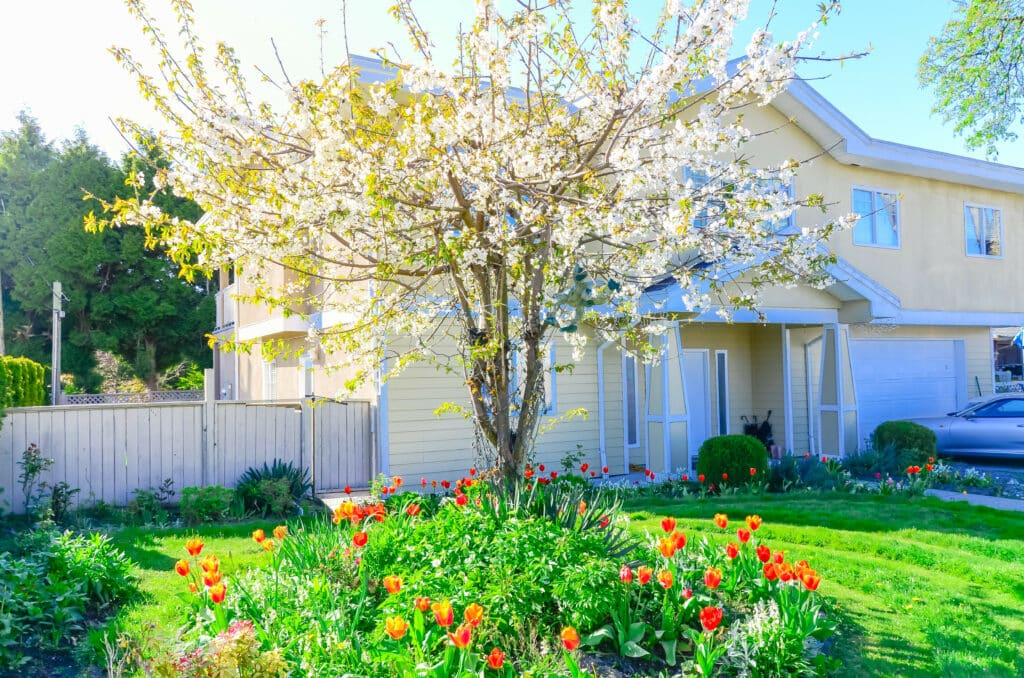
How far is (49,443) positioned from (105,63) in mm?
5117

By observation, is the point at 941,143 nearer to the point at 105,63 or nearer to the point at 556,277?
the point at 556,277

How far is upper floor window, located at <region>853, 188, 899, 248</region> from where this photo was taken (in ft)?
52.2

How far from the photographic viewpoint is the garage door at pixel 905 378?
1633cm

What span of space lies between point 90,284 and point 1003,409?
28.3 metres

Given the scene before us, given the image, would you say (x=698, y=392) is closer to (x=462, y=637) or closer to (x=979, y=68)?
(x=979, y=68)

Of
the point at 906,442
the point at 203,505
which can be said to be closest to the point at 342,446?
the point at 203,505

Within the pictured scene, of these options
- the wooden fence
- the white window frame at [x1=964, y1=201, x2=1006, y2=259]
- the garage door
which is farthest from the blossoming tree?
the white window frame at [x1=964, y1=201, x2=1006, y2=259]

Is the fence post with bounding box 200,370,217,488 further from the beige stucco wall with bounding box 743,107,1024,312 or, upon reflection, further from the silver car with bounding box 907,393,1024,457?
the silver car with bounding box 907,393,1024,457

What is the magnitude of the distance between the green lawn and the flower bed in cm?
56

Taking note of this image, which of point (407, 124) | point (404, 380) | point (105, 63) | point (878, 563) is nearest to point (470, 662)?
point (407, 124)

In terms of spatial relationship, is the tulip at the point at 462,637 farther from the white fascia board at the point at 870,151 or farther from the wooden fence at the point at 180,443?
the white fascia board at the point at 870,151

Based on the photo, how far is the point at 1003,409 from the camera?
1440 centimetres

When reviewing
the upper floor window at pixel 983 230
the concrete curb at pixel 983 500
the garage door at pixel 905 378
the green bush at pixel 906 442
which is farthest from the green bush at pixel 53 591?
the upper floor window at pixel 983 230

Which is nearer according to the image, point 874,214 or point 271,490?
point 271,490
